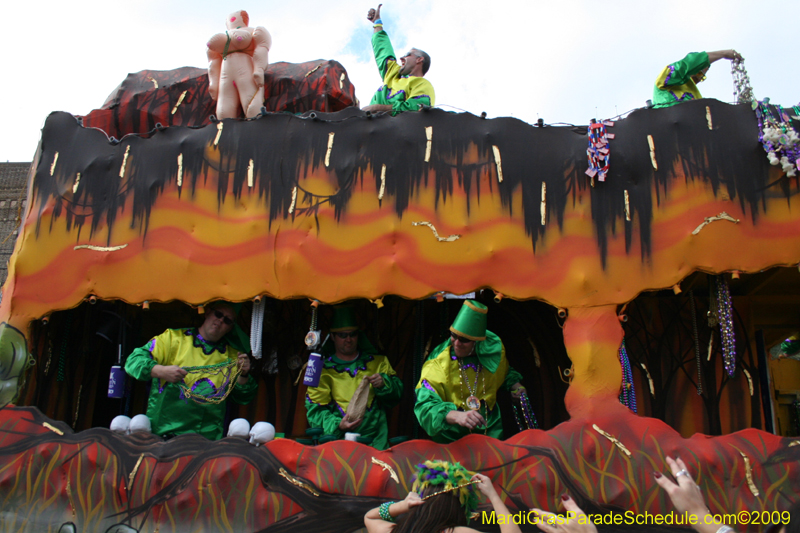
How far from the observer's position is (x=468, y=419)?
3.46m

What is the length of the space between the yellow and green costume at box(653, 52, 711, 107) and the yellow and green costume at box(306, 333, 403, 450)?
2782 millimetres

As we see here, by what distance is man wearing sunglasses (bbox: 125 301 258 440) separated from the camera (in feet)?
14.1

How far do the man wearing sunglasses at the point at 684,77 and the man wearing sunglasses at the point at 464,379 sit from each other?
7.01ft

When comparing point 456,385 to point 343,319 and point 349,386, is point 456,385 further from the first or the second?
point 343,319

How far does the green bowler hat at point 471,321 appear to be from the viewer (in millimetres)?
3922

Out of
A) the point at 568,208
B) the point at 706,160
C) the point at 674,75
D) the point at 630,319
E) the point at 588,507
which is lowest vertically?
the point at 588,507

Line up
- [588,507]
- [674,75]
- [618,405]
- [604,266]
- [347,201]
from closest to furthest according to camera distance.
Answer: [588,507] < [618,405] < [604,266] < [347,201] < [674,75]

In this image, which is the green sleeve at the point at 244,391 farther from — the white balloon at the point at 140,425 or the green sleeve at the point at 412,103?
the green sleeve at the point at 412,103

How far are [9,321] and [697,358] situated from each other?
5222 millimetres

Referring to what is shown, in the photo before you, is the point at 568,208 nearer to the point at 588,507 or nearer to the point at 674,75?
the point at 674,75

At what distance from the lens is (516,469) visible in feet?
11.6

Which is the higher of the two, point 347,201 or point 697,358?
point 347,201

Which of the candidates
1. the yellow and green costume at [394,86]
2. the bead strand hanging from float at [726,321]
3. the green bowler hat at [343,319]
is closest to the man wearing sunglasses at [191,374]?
the green bowler hat at [343,319]

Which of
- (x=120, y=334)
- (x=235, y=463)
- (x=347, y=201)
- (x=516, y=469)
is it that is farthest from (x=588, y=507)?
(x=120, y=334)
